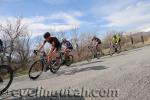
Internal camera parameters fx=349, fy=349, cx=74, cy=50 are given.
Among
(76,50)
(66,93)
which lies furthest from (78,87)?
(76,50)

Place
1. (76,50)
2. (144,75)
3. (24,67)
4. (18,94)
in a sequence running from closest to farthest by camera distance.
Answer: (18,94) < (144,75) < (24,67) < (76,50)

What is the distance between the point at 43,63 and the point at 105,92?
6.16 m

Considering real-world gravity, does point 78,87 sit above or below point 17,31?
below

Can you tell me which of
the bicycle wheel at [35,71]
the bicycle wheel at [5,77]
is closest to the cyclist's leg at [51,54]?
the bicycle wheel at [35,71]

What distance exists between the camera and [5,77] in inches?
420

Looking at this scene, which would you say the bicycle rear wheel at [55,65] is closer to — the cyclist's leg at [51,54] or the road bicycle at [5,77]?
the cyclist's leg at [51,54]

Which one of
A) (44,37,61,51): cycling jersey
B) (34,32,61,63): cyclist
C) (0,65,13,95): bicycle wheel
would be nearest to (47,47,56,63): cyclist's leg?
(34,32,61,63): cyclist

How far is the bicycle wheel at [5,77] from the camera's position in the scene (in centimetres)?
1049

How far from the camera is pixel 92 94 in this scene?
8.49 metres

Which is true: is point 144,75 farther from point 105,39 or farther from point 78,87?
point 105,39

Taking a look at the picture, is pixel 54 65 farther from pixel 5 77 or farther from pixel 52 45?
pixel 5 77

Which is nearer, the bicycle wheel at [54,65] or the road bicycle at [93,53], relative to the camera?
the bicycle wheel at [54,65]

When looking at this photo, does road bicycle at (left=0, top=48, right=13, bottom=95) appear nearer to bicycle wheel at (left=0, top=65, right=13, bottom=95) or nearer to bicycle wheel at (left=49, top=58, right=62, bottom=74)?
bicycle wheel at (left=0, top=65, right=13, bottom=95)

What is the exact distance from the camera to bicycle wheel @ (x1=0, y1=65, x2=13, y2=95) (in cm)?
1049
